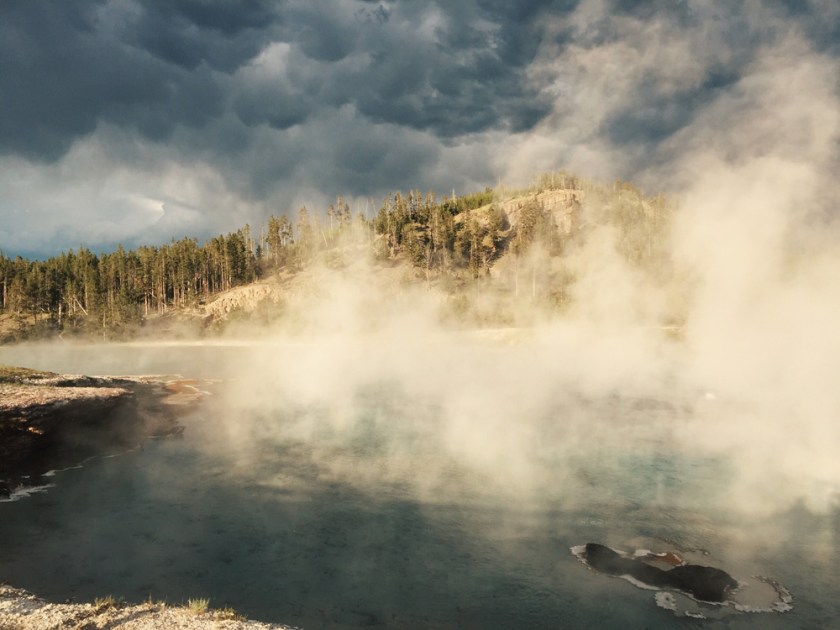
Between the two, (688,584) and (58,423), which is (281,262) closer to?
(58,423)

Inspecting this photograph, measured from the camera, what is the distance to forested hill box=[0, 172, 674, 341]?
84500 millimetres

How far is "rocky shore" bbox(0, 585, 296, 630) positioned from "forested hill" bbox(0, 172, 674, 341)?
69.5 metres

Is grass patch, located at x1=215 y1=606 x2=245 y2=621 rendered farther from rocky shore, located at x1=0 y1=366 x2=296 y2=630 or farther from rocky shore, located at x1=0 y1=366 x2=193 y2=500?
rocky shore, located at x1=0 y1=366 x2=193 y2=500

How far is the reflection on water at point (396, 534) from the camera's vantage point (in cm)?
833

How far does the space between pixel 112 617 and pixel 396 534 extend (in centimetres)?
539

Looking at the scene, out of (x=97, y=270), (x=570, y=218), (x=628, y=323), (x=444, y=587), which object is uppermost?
(x=570, y=218)

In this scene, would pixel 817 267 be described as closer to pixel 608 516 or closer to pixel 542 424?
pixel 608 516

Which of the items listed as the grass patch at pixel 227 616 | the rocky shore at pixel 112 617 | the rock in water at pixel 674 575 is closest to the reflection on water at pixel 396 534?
the rock in water at pixel 674 575

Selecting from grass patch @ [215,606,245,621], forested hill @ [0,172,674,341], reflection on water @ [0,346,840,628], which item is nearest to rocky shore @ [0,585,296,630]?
grass patch @ [215,606,245,621]

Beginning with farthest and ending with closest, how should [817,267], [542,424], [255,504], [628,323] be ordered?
[628,323] → [542,424] → [255,504] → [817,267]

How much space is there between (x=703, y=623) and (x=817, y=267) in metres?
5.58

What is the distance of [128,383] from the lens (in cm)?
2723

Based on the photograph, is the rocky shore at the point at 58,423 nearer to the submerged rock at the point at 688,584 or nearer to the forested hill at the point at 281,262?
the submerged rock at the point at 688,584

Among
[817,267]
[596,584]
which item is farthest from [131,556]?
[817,267]
